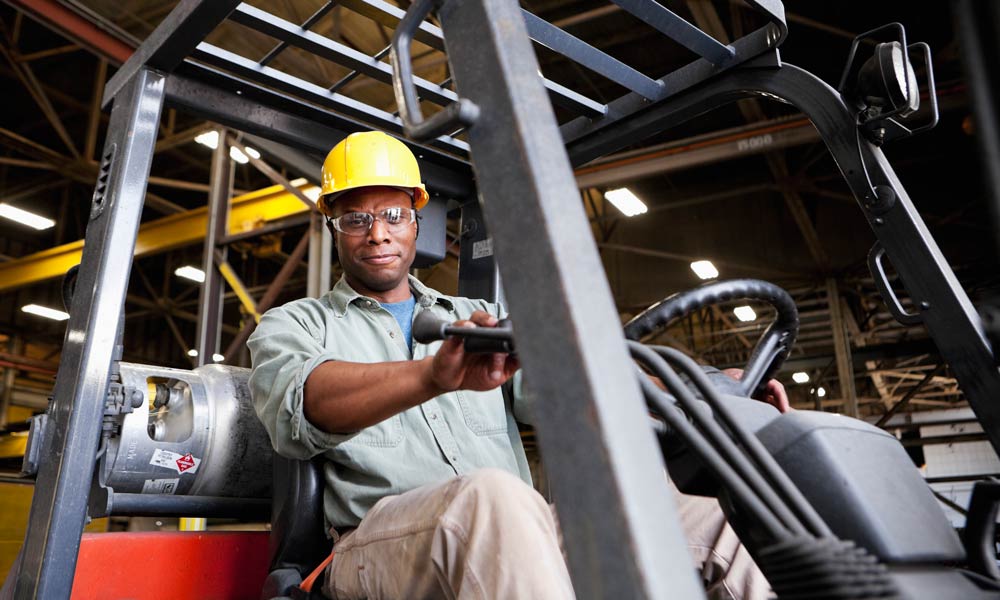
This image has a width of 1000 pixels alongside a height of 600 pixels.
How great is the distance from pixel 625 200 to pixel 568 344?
9.33 m

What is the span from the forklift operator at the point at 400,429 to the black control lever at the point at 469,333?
0.10 feet

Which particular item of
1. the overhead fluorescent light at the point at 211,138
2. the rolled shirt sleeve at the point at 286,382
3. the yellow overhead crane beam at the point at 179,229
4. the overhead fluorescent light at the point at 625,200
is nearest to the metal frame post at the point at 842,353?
the overhead fluorescent light at the point at 625,200

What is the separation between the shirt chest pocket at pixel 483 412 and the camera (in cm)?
224

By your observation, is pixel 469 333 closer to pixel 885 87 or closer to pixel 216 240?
pixel 885 87

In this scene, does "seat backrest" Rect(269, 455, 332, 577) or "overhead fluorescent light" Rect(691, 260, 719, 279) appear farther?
"overhead fluorescent light" Rect(691, 260, 719, 279)

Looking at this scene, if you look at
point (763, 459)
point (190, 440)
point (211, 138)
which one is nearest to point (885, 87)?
point (763, 459)

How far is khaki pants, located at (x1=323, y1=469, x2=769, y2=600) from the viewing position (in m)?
1.38

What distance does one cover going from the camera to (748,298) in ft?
5.00

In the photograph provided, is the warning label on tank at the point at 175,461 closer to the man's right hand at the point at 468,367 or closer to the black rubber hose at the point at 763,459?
the man's right hand at the point at 468,367

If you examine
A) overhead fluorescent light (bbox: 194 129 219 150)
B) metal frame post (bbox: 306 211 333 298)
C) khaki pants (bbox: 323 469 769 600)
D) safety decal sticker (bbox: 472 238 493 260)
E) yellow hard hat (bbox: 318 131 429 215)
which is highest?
overhead fluorescent light (bbox: 194 129 219 150)

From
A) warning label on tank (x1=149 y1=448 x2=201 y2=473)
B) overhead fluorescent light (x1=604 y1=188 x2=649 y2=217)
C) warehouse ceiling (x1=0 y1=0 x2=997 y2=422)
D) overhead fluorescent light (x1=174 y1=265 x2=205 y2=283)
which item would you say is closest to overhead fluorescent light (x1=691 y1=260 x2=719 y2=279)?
warehouse ceiling (x1=0 y1=0 x2=997 y2=422)

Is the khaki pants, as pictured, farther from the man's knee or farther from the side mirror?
the side mirror

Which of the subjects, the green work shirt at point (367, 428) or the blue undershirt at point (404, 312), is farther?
the blue undershirt at point (404, 312)

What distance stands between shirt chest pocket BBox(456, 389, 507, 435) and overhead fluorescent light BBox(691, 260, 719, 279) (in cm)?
958
